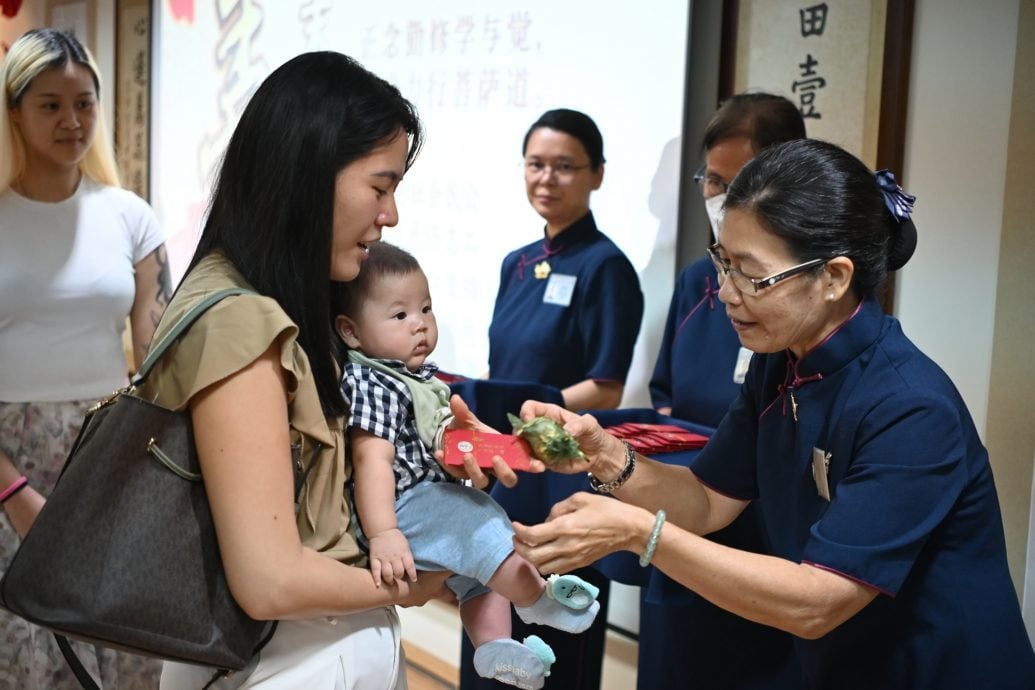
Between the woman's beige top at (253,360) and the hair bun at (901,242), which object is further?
the hair bun at (901,242)

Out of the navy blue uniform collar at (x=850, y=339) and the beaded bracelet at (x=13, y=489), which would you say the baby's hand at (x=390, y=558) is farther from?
the beaded bracelet at (x=13, y=489)

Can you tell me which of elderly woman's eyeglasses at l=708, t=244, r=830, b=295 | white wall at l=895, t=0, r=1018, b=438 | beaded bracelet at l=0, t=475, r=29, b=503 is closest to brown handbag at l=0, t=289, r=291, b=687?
elderly woman's eyeglasses at l=708, t=244, r=830, b=295

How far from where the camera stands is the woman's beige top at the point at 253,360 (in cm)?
137

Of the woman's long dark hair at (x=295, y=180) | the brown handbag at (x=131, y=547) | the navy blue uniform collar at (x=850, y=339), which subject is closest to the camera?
the brown handbag at (x=131, y=547)

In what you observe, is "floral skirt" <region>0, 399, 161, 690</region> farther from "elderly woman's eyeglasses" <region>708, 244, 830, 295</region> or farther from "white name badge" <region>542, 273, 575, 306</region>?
"elderly woman's eyeglasses" <region>708, 244, 830, 295</region>

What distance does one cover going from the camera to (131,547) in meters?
1.35

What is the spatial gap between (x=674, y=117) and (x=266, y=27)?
7.91ft

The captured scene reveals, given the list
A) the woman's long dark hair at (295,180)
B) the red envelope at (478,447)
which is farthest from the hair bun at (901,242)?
the woman's long dark hair at (295,180)


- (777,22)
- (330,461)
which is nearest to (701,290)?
(777,22)

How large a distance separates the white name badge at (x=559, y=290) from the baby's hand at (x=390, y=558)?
1.74m

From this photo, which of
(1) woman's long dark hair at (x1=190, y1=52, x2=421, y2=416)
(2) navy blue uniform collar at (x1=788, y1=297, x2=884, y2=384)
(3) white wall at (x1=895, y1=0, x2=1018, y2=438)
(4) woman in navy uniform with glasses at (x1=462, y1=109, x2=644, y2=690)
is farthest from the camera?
(4) woman in navy uniform with glasses at (x1=462, y1=109, x2=644, y2=690)

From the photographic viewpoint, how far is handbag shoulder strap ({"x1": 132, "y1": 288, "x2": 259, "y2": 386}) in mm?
1388

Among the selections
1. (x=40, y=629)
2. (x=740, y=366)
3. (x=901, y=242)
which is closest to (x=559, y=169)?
(x=740, y=366)

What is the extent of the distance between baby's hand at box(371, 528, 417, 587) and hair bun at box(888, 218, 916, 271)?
93 cm
